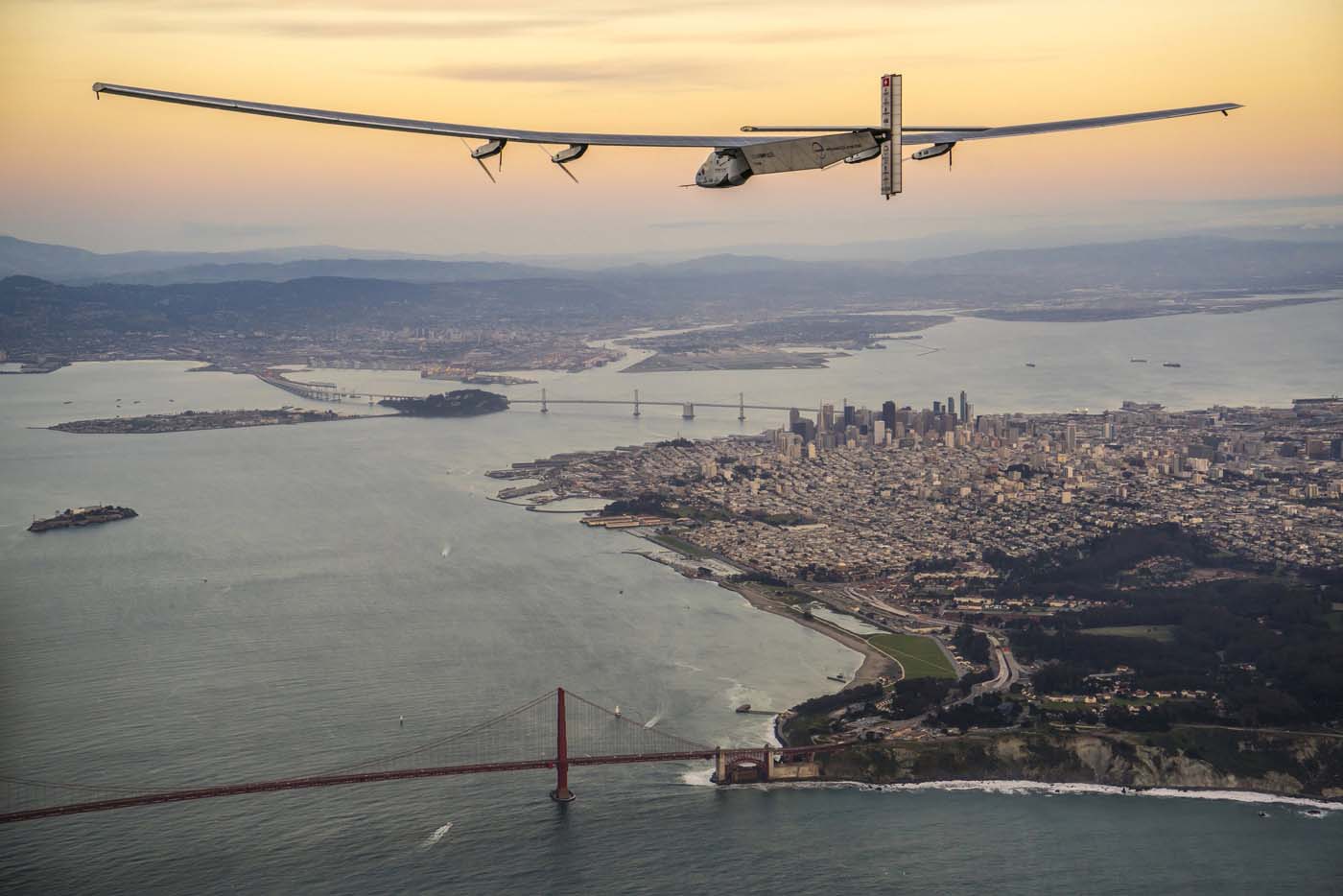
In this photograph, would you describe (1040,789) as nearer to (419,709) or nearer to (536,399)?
(419,709)

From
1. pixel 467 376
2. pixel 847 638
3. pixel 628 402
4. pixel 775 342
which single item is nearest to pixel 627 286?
pixel 775 342

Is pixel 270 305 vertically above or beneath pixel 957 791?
above

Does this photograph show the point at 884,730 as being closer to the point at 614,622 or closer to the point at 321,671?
the point at 614,622

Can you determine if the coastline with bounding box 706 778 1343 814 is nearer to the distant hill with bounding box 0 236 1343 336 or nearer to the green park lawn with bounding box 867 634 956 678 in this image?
the green park lawn with bounding box 867 634 956 678

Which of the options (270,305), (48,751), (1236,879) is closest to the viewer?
(1236,879)

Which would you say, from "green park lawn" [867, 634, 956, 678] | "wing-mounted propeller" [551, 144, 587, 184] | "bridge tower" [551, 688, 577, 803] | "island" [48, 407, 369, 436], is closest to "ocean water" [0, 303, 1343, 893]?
"bridge tower" [551, 688, 577, 803]

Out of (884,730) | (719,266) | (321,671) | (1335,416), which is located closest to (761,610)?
(884,730)
